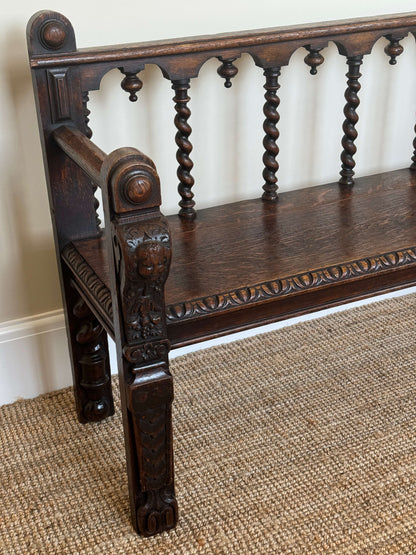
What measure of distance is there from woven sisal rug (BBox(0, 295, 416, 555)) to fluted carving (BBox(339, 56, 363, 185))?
0.39 metres

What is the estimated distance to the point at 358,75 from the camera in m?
1.42

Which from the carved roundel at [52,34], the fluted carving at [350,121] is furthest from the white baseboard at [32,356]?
the fluted carving at [350,121]

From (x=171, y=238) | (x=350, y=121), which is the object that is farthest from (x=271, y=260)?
(x=350, y=121)

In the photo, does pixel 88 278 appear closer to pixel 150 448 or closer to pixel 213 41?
pixel 150 448

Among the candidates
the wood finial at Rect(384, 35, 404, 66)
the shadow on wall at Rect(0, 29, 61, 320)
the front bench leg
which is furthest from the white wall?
the front bench leg

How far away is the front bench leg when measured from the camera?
34.8 inches

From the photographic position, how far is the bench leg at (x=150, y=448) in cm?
101

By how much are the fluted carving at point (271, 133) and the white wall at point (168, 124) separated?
0.09 meters

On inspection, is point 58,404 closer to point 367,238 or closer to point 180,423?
point 180,423

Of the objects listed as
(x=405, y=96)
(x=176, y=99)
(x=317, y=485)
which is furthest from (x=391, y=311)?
(x=176, y=99)

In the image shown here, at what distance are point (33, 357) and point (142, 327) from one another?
56 centimetres

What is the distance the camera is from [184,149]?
1340mm

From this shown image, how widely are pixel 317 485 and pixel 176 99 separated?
72 cm

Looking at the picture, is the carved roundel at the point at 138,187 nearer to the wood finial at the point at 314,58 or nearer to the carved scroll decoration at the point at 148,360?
the carved scroll decoration at the point at 148,360
